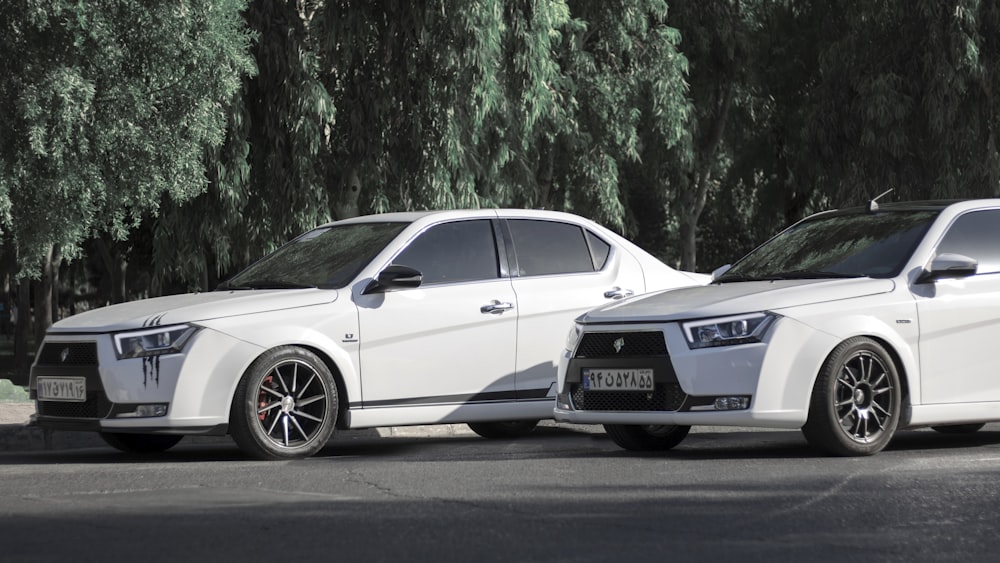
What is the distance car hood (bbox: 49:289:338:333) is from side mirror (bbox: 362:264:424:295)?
286mm

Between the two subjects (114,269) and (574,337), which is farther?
(114,269)

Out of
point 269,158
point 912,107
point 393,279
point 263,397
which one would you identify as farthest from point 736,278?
point 912,107

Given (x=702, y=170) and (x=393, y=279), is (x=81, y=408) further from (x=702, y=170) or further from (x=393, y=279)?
(x=702, y=170)

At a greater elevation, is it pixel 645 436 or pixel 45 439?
pixel 45 439

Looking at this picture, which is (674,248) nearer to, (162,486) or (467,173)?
(467,173)

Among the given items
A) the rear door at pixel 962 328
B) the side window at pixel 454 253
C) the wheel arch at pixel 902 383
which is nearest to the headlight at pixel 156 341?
the side window at pixel 454 253

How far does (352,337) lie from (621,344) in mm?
1812

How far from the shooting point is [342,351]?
10422mm

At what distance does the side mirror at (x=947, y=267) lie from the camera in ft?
32.8

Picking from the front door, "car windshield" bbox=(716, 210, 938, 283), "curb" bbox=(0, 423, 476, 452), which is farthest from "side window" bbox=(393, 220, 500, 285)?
"curb" bbox=(0, 423, 476, 452)

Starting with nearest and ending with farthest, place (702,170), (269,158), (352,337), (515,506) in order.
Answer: (515,506)
(352,337)
(269,158)
(702,170)

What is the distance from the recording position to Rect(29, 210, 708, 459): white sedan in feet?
32.6

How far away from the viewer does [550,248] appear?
11727 millimetres

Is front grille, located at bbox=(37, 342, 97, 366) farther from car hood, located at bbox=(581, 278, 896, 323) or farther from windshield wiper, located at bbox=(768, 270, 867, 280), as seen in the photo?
windshield wiper, located at bbox=(768, 270, 867, 280)
